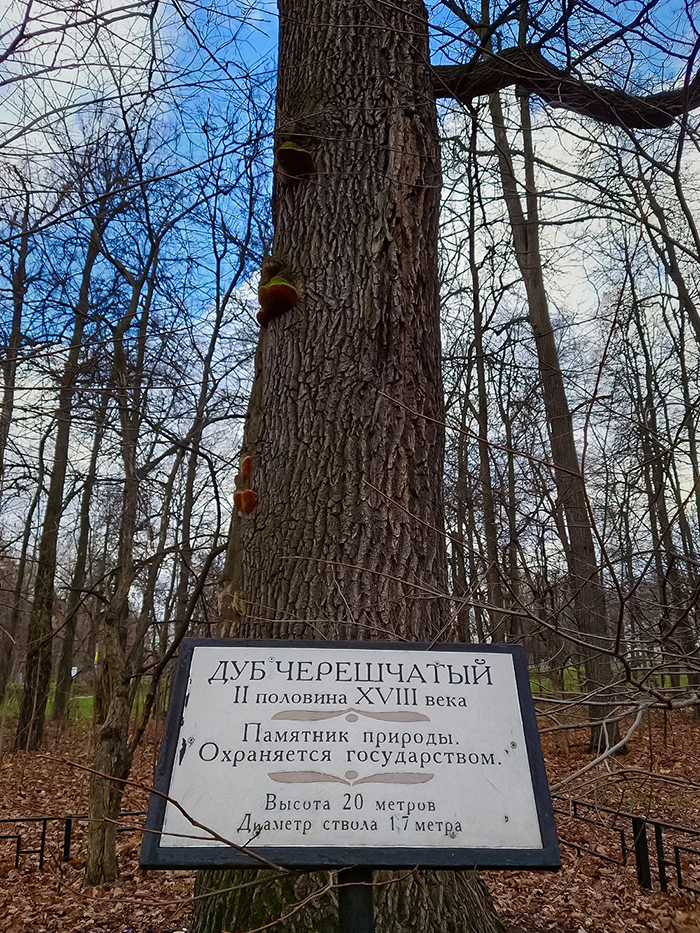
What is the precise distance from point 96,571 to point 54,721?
3.93 meters

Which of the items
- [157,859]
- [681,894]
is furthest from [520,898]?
[157,859]

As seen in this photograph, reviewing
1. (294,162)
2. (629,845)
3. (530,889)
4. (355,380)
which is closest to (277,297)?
(355,380)

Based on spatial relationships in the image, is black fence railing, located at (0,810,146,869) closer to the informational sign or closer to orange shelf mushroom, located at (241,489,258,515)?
orange shelf mushroom, located at (241,489,258,515)

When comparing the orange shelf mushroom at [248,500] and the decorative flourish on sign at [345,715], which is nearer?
the decorative flourish on sign at [345,715]

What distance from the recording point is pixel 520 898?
5.05 m

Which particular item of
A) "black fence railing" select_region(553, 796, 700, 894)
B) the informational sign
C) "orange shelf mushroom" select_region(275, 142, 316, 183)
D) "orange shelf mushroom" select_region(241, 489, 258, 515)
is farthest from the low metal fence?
"orange shelf mushroom" select_region(275, 142, 316, 183)

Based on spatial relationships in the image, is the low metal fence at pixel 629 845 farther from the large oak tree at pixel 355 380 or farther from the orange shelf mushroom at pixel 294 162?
the orange shelf mushroom at pixel 294 162

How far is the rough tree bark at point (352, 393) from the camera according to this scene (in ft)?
8.35

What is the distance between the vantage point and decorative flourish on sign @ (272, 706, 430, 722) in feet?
5.47

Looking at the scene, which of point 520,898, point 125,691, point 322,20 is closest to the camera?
point 322,20

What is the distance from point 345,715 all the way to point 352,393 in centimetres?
153

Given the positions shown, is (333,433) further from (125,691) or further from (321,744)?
(125,691)

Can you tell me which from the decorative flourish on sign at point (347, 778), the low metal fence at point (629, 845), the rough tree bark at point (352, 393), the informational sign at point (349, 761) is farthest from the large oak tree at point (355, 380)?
the low metal fence at point (629, 845)

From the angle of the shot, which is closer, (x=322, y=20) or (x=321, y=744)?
(x=321, y=744)
